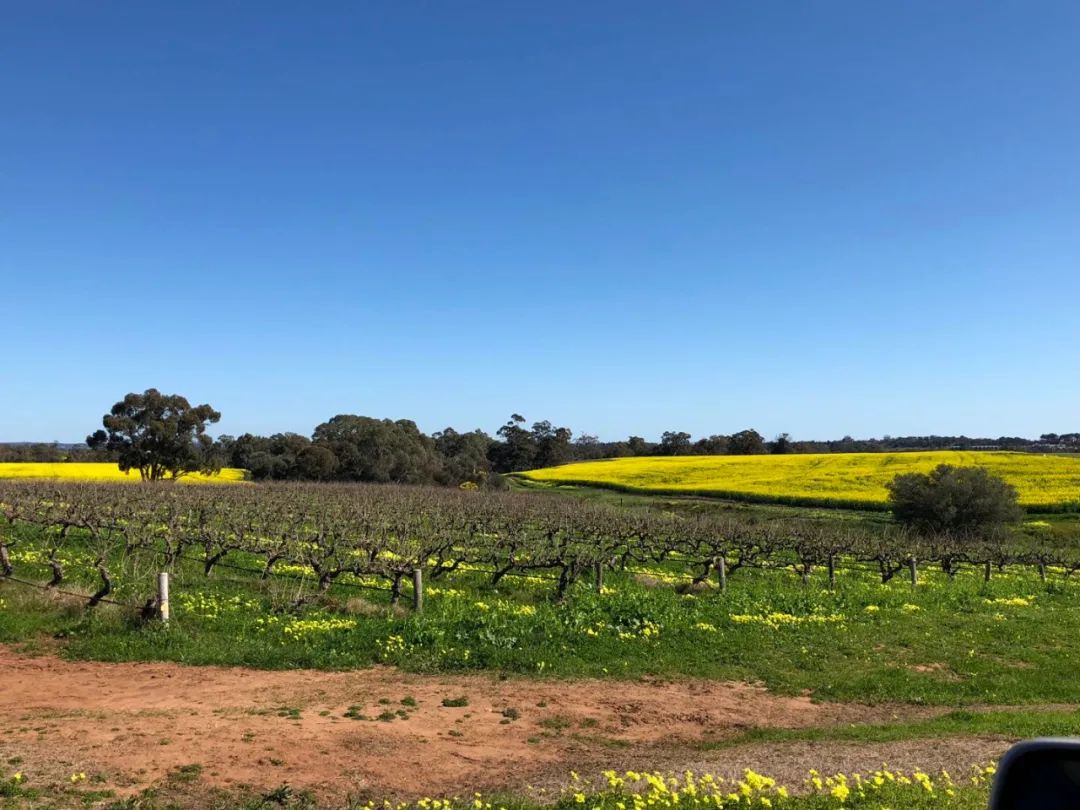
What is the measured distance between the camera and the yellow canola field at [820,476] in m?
48.2

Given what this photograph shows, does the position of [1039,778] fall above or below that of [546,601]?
above

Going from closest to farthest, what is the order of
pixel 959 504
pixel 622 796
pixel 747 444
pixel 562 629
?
pixel 622 796
pixel 562 629
pixel 959 504
pixel 747 444

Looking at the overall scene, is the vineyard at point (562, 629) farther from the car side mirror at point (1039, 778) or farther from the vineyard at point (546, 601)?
the car side mirror at point (1039, 778)

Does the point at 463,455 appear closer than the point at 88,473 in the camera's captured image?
No

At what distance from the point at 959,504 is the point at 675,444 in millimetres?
84356

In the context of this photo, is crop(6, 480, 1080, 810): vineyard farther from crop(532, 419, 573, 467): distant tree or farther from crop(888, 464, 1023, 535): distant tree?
crop(532, 419, 573, 467): distant tree

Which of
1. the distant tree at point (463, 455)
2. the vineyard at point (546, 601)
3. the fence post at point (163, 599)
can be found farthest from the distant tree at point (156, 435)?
the fence post at point (163, 599)

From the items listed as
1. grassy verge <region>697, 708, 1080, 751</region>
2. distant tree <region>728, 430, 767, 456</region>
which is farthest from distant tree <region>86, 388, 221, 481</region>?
distant tree <region>728, 430, 767, 456</region>

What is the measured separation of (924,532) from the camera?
39156 mm

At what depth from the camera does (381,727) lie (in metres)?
8.98

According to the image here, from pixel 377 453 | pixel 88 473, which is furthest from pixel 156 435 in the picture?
pixel 377 453

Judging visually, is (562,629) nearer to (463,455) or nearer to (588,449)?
(463,455)

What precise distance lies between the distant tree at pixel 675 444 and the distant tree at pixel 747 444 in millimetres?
8383

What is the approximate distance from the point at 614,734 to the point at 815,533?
22798mm
